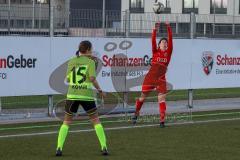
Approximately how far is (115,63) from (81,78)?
7.79 metres

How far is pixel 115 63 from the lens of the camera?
19531 millimetres

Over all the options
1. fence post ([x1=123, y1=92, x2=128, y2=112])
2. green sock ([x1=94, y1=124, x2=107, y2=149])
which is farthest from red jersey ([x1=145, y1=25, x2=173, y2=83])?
green sock ([x1=94, y1=124, x2=107, y2=149])

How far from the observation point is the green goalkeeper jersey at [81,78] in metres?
11.8

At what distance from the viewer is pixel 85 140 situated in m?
14.1

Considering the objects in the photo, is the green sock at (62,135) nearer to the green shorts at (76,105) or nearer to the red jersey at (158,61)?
the green shorts at (76,105)

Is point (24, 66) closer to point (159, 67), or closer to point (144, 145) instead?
point (159, 67)

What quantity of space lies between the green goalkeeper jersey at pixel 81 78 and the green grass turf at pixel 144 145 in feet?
3.32

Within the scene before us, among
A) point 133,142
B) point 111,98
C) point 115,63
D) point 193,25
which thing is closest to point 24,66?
point 115,63

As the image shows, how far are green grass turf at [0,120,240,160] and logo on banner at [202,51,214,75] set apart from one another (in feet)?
17.6

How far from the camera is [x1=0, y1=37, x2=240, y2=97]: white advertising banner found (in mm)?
17594

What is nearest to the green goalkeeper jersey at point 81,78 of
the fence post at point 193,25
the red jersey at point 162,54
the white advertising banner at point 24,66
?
the red jersey at point 162,54

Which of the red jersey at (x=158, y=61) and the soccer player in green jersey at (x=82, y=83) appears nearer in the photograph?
the soccer player in green jersey at (x=82, y=83)

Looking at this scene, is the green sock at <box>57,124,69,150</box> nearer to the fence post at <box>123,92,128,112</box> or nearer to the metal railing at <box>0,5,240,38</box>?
the metal railing at <box>0,5,240,38</box>

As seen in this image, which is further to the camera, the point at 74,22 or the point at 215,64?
the point at 215,64
